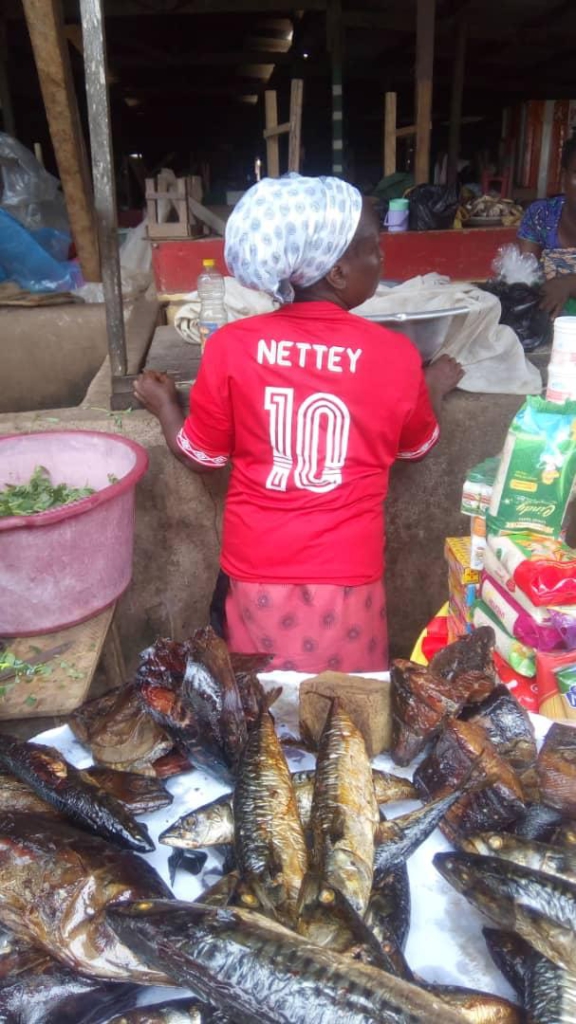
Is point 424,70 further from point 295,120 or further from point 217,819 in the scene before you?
point 217,819

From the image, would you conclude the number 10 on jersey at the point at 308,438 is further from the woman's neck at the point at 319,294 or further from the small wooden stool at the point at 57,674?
the small wooden stool at the point at 57,674

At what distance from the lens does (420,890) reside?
1250mm

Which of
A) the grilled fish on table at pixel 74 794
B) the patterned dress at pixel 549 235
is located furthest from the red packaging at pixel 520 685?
the patterned dress at pixel 549 235

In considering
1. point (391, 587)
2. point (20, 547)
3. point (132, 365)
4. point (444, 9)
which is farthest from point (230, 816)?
point (444, 9)

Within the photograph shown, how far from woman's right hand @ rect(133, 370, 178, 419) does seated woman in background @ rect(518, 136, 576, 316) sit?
1.90 meters

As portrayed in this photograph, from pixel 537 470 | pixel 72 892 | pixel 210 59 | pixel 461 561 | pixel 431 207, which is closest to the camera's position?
pixel 72 892

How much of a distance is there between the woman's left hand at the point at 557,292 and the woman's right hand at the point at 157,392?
1.89 metres

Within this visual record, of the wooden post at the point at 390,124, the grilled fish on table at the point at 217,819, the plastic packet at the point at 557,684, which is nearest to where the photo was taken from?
the grilled fish on table at the point at 217,819

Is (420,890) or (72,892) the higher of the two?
(72,892)

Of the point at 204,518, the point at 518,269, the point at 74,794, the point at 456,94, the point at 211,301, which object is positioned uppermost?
the point at 456,94

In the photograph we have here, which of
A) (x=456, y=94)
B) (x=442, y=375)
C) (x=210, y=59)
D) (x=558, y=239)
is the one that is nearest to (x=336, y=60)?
(x=456, y=94)

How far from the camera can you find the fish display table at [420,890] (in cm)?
111

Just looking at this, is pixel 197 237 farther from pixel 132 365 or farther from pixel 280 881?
pixel 280 881

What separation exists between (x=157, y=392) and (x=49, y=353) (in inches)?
129
